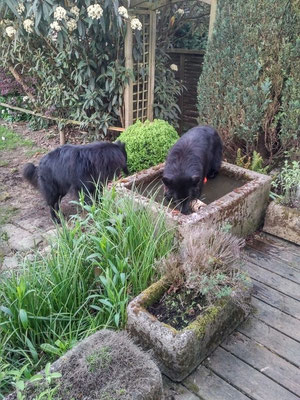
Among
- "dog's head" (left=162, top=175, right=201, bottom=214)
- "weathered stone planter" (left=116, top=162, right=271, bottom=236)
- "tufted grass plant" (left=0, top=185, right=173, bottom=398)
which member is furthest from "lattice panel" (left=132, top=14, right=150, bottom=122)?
"tufted grass plant" (left=0, top=185, right=173, bottom=398)

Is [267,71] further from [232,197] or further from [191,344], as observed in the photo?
[191,344]

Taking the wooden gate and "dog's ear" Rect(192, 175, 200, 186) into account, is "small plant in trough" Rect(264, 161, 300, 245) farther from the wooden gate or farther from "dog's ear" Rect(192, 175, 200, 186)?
the wooden gate

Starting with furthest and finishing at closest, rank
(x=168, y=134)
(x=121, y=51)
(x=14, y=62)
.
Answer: (x=14, y=62) → (x=121, y=51) → (x=168, y=134)

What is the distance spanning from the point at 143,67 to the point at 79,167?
2.28m

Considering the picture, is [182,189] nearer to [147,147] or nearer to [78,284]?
[78,284]

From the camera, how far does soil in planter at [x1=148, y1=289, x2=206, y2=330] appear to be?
192 centimetres

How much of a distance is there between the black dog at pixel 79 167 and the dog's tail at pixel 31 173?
0.49 feet

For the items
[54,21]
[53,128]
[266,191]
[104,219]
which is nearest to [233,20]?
[266,191]

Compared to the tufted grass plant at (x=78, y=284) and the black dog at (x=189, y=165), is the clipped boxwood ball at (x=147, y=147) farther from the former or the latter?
the tufted grass plant at (x=78, y=284)

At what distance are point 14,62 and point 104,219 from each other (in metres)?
4.82

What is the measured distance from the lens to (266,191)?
124 inches

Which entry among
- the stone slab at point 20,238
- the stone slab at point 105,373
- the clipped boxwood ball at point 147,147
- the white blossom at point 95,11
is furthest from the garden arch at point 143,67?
the stone slab at point 105,373

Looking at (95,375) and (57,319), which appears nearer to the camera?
(95,375)

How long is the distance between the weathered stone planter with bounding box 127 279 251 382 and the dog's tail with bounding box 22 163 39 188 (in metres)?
2.18
